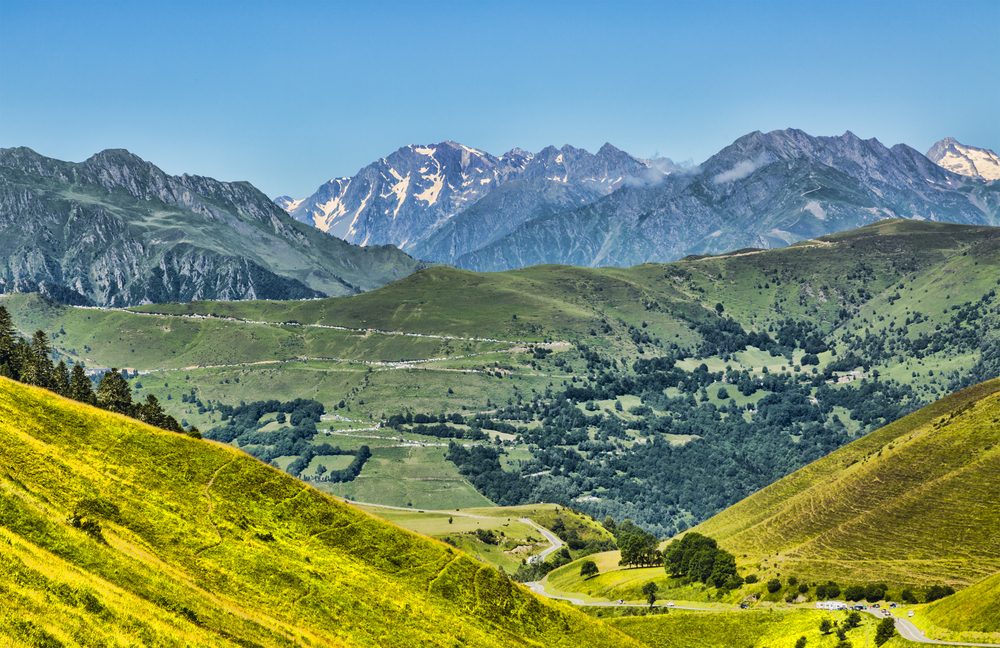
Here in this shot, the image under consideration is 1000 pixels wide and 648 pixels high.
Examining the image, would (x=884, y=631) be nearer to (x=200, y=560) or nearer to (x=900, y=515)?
(x=900, y=515)

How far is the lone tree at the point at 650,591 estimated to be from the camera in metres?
139

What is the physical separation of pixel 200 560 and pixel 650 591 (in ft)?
339

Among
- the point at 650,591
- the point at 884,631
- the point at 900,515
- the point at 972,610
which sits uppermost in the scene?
the point at 972,610

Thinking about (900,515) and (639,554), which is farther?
(639,554)

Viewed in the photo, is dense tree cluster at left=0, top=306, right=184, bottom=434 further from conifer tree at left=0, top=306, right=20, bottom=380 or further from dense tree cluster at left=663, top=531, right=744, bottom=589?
dense tree cluster at left=663, top=531, right=744, bottom=589

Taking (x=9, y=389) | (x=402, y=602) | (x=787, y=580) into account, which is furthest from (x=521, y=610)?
(x=787, y=580)

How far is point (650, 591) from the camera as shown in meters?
142

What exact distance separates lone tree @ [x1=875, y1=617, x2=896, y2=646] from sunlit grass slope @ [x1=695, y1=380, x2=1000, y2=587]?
26.0 metres

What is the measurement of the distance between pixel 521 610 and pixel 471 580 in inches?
222

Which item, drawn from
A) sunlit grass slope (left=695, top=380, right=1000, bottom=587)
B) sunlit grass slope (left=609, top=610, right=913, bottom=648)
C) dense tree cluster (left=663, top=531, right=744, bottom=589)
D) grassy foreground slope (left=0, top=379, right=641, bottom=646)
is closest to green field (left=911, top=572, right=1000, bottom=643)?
sunlit grass slope (left=609, top=610, right=913, bottom=648)

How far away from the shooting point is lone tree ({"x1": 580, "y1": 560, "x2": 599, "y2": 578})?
172 m

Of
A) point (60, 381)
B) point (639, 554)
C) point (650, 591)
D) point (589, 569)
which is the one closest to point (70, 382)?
point (60, 381)

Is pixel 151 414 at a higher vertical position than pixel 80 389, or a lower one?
lower

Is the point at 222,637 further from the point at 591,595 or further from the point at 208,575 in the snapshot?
the point at 591,595
